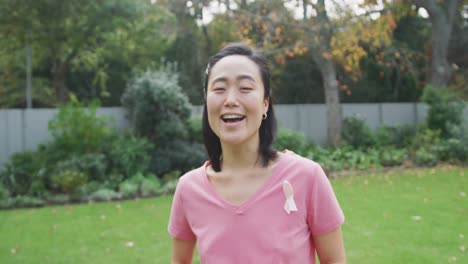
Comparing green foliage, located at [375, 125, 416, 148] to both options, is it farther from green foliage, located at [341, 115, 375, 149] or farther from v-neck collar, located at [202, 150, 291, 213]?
v-neck collar, located at [202, 150, 291, 213]

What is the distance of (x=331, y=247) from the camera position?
156 centimetres

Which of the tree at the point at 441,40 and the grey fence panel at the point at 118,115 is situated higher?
the tree at the point at 441,40

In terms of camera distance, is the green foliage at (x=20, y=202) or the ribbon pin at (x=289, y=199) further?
the green foliage at (x=20, y=202)

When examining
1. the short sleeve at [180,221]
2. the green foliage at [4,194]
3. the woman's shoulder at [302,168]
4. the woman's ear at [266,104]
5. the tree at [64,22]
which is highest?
the tree at [64,22]

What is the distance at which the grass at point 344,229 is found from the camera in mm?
5391

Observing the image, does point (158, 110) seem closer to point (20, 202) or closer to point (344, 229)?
point (20, 202)

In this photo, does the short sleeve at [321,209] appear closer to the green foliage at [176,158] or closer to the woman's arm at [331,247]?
the woman's arm at [331,247]

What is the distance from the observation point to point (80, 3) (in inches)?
596

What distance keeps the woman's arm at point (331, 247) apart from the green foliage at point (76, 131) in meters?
9.86

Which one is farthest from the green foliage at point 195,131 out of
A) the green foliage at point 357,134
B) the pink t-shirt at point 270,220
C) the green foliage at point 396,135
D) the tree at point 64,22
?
the pink t-shirt at point 270,220

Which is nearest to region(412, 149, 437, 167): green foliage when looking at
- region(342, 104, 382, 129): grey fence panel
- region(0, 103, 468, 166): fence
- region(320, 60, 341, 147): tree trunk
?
region(320, 60, 341, 147): tree trunk

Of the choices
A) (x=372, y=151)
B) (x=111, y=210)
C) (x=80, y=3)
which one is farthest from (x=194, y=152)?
(x=80, y=3)

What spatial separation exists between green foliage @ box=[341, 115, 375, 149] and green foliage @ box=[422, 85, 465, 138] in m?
1.95

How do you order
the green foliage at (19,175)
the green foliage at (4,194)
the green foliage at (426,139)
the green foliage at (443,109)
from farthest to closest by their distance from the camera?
the green foliage at (443,109), the green foliage at (426,139), the green foliage at (19,175), the green foliage at (4,194)
